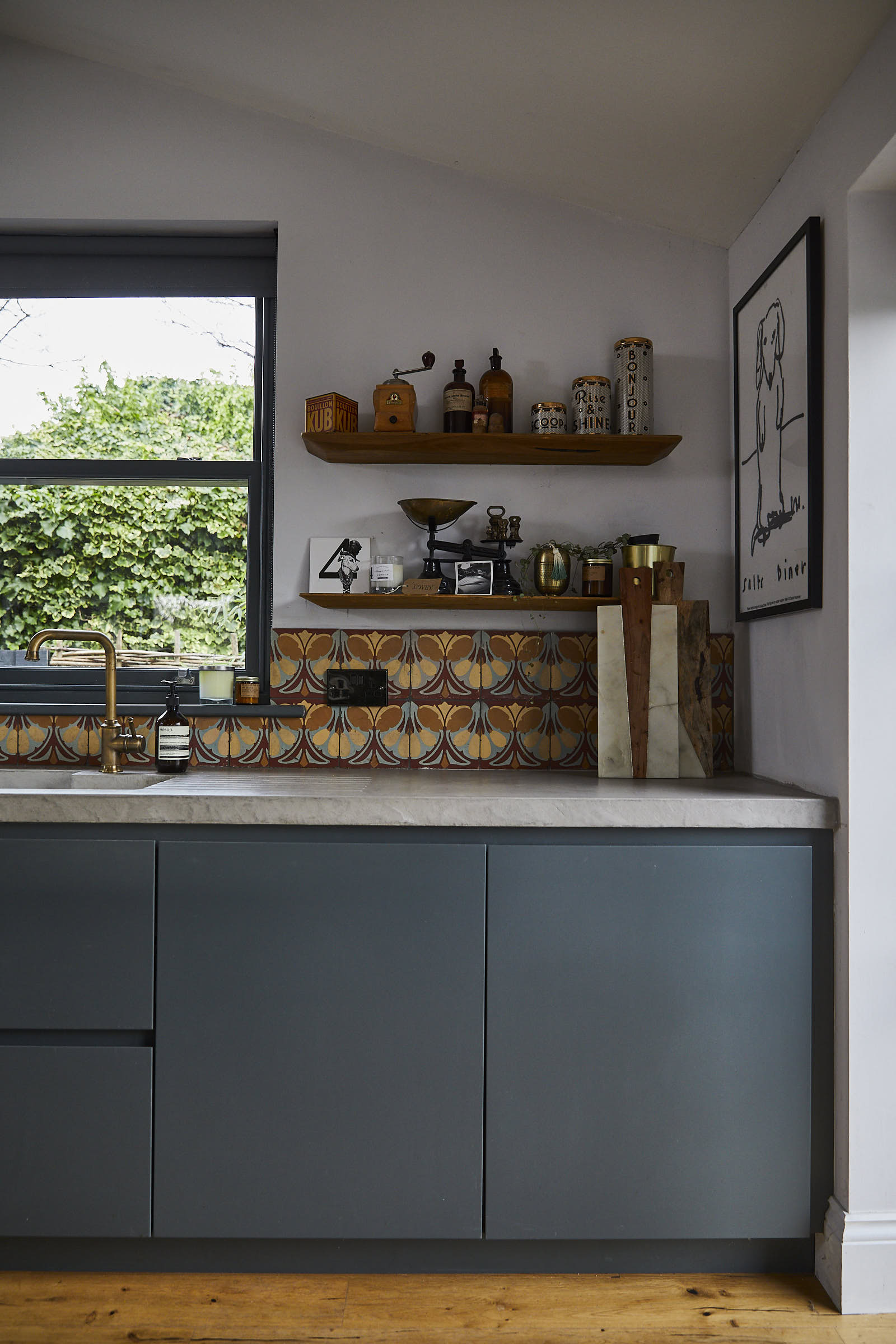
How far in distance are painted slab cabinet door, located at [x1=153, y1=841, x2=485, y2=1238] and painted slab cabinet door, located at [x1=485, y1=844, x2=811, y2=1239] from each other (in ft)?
0.24

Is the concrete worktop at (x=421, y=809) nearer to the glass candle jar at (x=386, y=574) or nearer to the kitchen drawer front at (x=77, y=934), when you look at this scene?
the kitchen drawer front at (x=77, y=934)

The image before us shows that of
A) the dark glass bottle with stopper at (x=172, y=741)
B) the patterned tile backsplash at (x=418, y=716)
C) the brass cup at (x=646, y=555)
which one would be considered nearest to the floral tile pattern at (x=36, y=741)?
the patterned tile backsplash at (x=418, y=716)

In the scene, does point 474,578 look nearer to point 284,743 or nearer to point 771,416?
point 284,743

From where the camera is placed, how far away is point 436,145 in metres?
2.40

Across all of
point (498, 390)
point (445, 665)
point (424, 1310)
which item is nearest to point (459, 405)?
point (498, 390)

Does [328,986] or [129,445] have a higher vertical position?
[129,445]

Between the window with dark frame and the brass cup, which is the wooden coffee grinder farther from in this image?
the brass cup

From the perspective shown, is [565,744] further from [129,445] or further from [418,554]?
[129,445]

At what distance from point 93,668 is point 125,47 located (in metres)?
1.60

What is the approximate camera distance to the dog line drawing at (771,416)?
2084 mm

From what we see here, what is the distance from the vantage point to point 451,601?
234cm

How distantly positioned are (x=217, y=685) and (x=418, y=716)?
1.79ft

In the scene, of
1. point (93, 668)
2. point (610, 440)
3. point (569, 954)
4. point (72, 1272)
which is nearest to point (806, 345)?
point (610, 440)

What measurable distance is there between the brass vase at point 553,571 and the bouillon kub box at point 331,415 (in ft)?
1.87
